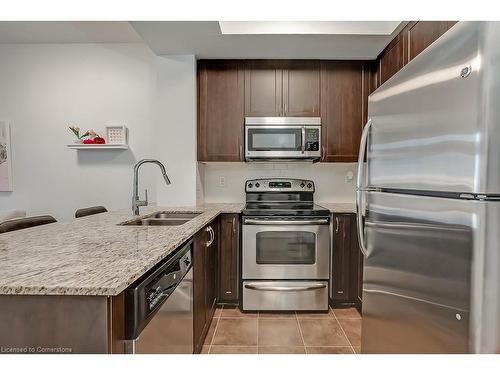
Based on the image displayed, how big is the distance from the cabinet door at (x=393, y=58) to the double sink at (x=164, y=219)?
6.53ft

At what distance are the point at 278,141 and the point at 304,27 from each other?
0.97 metres

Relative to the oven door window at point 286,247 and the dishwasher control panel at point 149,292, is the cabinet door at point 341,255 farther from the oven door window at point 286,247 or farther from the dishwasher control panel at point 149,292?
the dishwasher control panel at point 149,292

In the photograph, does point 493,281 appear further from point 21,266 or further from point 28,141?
point 28,141

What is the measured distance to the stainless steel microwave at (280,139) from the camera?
2.82 m

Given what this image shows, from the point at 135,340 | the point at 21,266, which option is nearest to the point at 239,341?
the point at 135,340

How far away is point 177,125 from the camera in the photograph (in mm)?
2803

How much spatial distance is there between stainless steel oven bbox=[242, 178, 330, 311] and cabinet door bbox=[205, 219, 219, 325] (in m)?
0.25

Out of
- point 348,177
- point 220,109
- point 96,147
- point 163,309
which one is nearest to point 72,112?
point 96,147

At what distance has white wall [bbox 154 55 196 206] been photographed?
2.78 meters

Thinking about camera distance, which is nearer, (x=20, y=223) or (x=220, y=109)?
(x=20, y=223)

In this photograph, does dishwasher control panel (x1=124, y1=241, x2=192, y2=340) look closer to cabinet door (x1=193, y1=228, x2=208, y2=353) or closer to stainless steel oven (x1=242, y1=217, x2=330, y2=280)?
cabinet door (x1=193, y1=228, x2=208, y2=353)

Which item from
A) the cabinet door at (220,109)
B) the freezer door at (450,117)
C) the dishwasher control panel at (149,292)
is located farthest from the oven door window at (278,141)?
the dishwasher control panel at (149,292)

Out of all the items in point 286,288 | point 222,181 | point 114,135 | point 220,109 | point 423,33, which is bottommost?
point 286,288

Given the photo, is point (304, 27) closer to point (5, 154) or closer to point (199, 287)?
point (199, 287)
